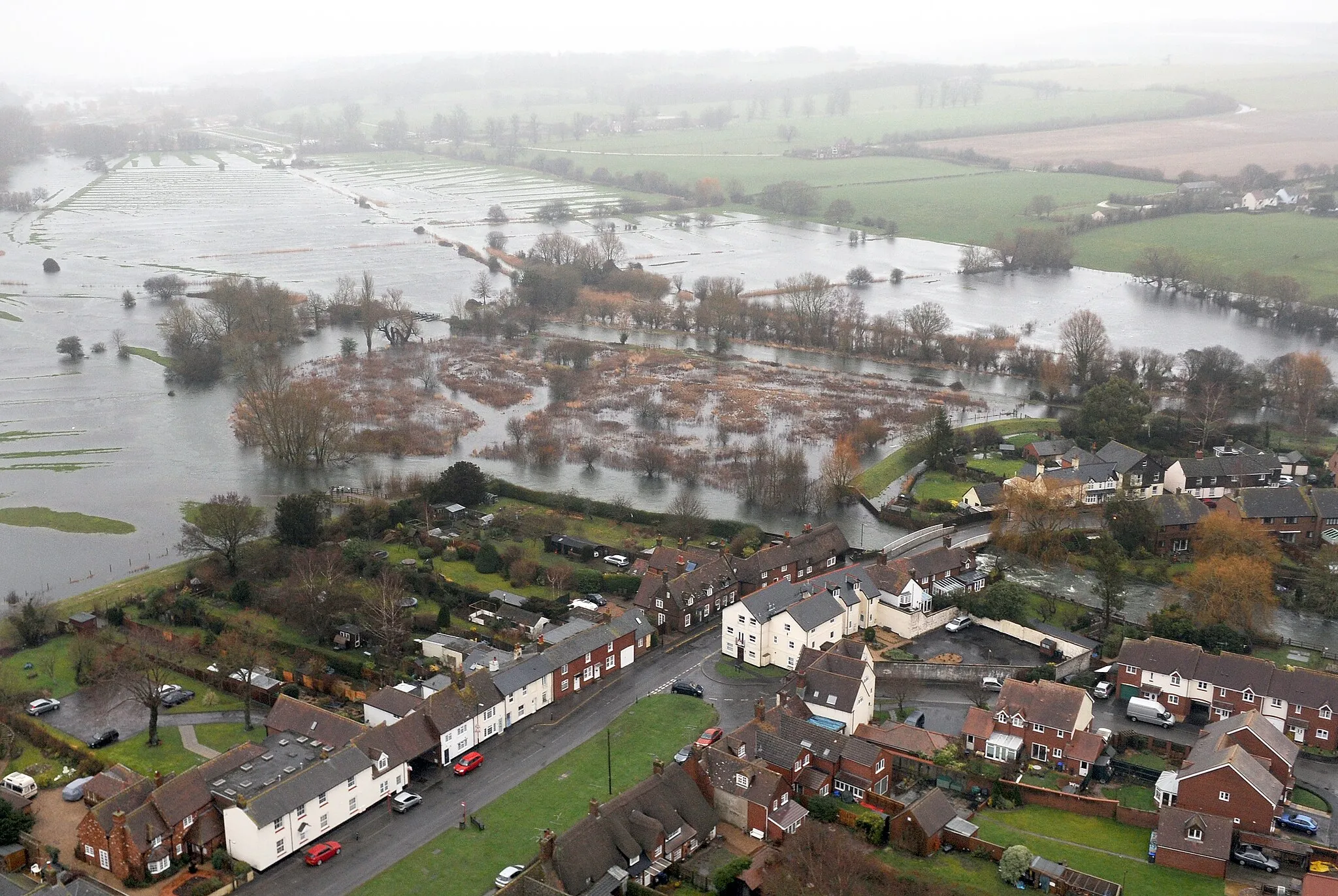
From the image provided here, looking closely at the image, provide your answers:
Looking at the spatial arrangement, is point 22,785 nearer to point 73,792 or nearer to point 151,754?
point 73,792

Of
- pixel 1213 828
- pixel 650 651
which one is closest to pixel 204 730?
pixel 650 651

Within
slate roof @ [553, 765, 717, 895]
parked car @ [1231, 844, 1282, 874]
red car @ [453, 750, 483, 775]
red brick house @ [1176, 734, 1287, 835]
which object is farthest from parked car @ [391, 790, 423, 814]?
parked car @ [1231, 844, 1282, 874]

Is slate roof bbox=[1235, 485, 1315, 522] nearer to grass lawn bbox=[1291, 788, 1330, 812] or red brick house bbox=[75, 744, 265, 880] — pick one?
grass lawn bbox=[1291, 788, 1330, 812]

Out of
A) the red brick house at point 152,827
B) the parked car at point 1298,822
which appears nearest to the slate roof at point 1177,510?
the parked car at point 1298,822

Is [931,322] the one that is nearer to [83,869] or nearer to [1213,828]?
[1213,828]

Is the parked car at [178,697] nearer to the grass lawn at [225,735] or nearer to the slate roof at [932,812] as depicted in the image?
the grass lawn at [225,735]

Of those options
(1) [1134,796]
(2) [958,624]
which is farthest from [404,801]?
(2) [958,624]
